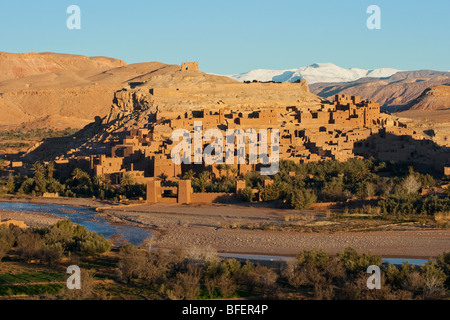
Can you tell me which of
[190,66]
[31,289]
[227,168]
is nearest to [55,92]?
[190,66]

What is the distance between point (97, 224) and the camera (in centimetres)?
2650

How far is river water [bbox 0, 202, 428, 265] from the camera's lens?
18734 mm

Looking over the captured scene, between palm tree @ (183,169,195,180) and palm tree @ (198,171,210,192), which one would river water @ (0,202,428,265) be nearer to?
palm tree @ (198,171,210,192)

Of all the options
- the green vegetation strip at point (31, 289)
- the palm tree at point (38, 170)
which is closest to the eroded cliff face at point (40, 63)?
the palm tree at point (38, 170)

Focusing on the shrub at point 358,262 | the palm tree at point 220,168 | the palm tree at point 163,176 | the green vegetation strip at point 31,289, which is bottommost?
the green vegetation strip at point 31,289

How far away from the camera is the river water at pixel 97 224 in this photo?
61.5 ft

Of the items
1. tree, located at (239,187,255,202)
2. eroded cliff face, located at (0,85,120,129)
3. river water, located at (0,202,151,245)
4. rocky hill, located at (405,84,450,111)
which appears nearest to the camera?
river water, located at (0,202,151,245)

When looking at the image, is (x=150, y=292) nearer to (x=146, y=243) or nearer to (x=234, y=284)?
(x=234, y=284)

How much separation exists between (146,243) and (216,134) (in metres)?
19.8

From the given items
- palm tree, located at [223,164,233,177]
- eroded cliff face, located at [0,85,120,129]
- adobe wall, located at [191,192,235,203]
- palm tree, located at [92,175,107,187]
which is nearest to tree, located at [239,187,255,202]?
adobe wall, located at [191,192,235,203]

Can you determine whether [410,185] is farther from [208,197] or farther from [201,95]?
[201,95]

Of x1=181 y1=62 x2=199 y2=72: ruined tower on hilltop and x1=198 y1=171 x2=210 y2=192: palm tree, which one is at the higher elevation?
x1=181 y1=62 x2=199 y2=72: ruined tower on hilltop

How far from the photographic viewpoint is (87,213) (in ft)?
98.1

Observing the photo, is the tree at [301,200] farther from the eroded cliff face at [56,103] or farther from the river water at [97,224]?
the eroded cliff face at [56,103]
